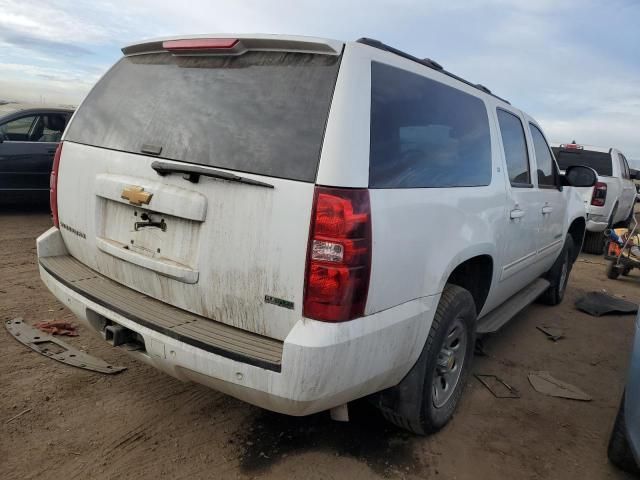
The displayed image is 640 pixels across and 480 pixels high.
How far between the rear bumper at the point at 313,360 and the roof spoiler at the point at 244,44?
1.12 m

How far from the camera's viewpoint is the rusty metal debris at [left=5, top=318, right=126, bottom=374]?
10.8 feet

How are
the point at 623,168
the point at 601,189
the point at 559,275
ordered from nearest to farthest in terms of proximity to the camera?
the point at 559,275
the point at 601,189
the point at 623,168

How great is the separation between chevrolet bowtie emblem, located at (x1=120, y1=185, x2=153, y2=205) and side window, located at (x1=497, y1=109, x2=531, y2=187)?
7.89 ft

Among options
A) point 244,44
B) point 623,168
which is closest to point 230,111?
point 244,44

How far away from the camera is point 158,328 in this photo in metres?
2.20

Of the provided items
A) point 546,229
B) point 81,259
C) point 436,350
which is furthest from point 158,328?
point 546,229

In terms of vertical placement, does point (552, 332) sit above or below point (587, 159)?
below

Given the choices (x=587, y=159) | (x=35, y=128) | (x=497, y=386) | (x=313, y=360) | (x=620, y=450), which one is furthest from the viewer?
(x=587, y=159)

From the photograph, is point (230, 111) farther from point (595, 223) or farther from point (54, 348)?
point (595, 223)

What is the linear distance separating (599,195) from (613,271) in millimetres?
2238

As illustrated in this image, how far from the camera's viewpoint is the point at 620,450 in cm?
268

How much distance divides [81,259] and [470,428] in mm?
2484

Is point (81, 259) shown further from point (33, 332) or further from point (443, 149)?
point (443, 149)

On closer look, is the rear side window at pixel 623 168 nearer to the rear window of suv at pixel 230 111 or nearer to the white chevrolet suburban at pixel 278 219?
the white chevrolet suburban at pixel 278 219
